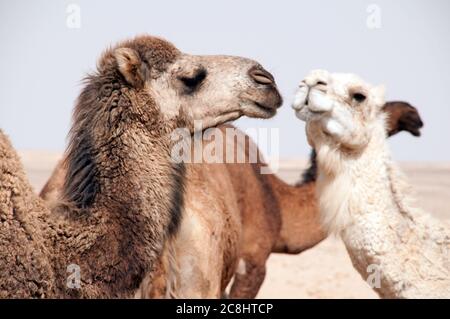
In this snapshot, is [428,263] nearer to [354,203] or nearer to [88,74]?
[354,203]

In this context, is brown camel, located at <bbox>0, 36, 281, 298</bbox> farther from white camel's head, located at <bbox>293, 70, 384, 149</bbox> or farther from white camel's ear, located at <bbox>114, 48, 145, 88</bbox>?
white camel's head, located at <bbox>293, 70, 384, 149</bbox>

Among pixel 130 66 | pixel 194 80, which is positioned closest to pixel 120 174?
pixel 130 66

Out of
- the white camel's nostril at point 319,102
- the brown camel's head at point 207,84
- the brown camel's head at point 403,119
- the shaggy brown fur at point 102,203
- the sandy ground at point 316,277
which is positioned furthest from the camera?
the sandy ground at point 316,277

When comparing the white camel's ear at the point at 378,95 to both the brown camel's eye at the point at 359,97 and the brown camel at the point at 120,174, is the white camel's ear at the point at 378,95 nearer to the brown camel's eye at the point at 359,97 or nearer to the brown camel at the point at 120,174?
the brown camel's eye at the point at 359,97

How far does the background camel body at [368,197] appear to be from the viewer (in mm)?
5395

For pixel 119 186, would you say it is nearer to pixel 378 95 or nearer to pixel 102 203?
pixel 102 203

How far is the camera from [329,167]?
5852 millimetres

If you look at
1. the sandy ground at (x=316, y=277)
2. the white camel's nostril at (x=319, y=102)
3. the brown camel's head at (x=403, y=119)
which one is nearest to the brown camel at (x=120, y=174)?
the white camel's nostril at (x=319, y=102)

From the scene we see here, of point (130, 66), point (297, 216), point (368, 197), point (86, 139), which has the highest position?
point (130, 66)

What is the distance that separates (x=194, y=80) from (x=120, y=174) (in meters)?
0.61

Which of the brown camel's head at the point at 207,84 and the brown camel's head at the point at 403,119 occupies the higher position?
the brown camel's head at the point at 207,84

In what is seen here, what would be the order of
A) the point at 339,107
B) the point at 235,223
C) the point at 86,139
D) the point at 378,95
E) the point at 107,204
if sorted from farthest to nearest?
the point at 235,223
the point at 378,95
the point at 339,107
the point at 86,139
the point at 107,204

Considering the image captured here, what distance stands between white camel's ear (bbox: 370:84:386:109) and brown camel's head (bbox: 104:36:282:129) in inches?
67.4

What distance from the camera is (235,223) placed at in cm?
667
